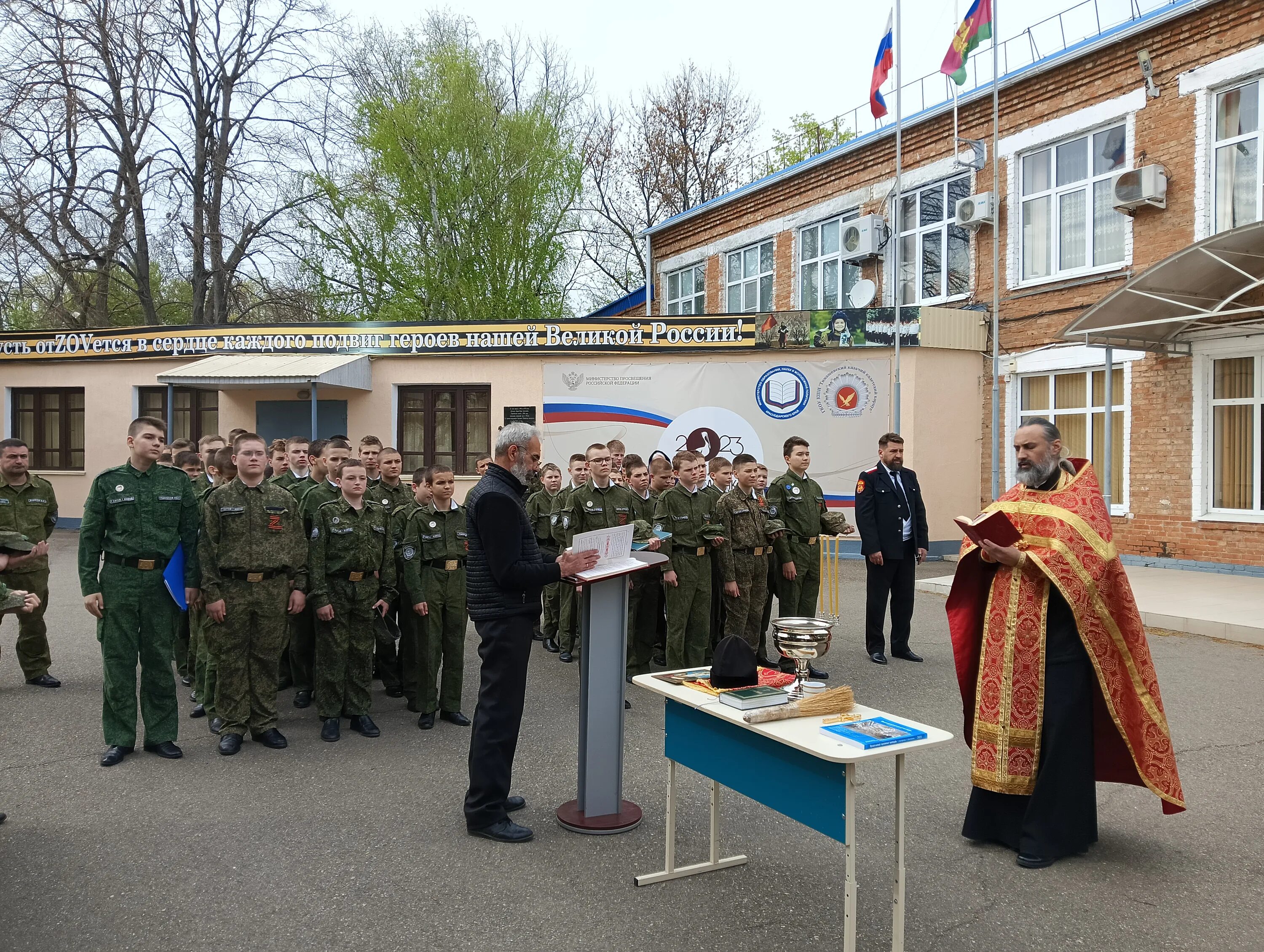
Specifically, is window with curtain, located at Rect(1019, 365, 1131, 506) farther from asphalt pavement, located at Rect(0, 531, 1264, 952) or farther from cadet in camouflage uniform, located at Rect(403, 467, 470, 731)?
cadet in camouflage uniform, located at Rect(403, 467, 470, 731)

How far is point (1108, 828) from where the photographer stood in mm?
4809

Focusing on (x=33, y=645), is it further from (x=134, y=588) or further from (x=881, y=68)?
(x=881, y=68)

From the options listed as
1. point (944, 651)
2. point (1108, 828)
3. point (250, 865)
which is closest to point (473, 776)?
point (250, 865)

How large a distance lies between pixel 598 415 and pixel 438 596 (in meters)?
11.3

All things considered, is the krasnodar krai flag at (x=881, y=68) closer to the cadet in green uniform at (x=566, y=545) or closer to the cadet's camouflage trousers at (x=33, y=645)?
the cadet in green uniform at (x=566, y=545)

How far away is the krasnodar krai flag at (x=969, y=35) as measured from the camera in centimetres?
1655

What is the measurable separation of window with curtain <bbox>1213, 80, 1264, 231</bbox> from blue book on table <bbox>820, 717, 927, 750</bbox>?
12861 mm

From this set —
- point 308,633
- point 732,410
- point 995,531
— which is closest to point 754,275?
Answer: point 732,410

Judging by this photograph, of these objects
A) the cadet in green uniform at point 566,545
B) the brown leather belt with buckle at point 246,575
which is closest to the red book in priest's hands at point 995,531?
the brown leather belt with buckle at point 246,575

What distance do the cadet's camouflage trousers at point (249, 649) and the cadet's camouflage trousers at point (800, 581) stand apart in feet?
15.0

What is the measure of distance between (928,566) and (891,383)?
3244 mm

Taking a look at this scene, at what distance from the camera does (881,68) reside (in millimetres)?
18250

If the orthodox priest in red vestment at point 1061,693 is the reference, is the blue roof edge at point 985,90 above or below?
above

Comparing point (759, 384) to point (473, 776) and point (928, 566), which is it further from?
point (473, 776)
